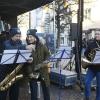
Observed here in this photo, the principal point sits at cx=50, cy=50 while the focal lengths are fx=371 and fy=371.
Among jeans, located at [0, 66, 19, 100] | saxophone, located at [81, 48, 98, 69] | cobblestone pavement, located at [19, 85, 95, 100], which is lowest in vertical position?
cobblestone pavement, located at [19, 85, 95, 100]

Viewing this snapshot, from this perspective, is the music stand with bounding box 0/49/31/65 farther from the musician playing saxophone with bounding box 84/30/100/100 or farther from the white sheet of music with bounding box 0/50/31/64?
the musician playing saxophone with bounding box 84/30/100/100

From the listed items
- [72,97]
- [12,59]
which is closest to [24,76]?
[12,59]

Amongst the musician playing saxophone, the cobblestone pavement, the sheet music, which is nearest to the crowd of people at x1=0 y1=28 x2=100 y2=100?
the musician playing saxophone

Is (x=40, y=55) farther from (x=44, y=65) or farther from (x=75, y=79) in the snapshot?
(x=75, y=79)

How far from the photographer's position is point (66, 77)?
11.4 meters

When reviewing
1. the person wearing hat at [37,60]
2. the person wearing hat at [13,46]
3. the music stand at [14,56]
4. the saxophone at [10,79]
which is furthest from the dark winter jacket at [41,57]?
the music stand at [14,56]

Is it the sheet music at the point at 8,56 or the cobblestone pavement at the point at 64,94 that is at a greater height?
the sheet music at the point at 8,56

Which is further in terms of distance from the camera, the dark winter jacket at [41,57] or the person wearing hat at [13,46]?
the dark winter jacket at [41,57]

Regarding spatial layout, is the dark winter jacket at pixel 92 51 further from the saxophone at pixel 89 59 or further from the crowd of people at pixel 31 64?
the crowd of people at pixel 31 64

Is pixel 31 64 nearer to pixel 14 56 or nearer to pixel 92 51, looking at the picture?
pixel 14 56

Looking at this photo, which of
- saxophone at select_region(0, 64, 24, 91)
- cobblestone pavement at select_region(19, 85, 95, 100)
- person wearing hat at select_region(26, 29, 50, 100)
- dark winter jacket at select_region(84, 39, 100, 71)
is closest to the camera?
saxophone at select_region(0, 64, 24, 91)

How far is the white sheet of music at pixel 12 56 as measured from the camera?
724 cm

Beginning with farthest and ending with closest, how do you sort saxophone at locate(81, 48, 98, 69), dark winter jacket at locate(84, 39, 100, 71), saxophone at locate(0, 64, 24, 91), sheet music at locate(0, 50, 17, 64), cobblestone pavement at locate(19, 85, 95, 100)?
cobblestone pavement at locate(19, 85, 95, 100) < dark winter jacket at locate(84, 39, 100, 71) < saxophone at locate(81, 48, 98, 69) < saxophone at locate(0, 64, 24, 91) < sheet music at locate(0, 50, 17, 64)

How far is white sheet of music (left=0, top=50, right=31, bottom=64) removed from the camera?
7.24 meters
